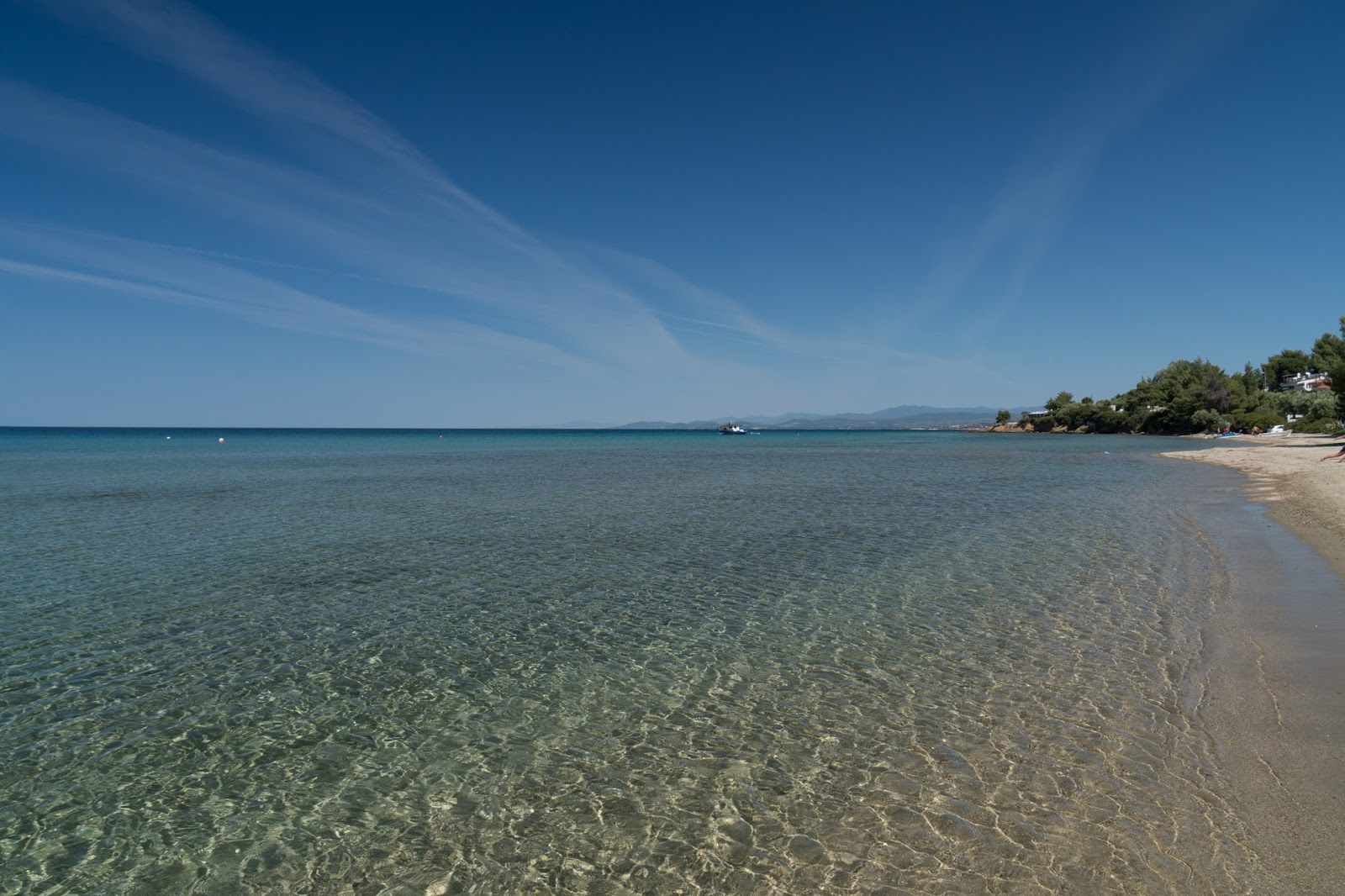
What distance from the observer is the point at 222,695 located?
9.57m

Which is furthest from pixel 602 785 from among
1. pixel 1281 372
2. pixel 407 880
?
pixel 1281 372

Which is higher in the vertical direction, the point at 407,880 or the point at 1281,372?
the point at 1281,372

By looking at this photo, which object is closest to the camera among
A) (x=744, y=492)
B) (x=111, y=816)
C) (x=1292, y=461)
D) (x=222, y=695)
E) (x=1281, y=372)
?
(x=111, y=816)

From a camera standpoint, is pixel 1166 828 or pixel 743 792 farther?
pixel 743 792

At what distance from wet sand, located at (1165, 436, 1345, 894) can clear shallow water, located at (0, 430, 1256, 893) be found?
0.28m

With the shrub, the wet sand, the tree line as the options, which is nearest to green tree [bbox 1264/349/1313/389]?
the tree line

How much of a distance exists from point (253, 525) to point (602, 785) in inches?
912

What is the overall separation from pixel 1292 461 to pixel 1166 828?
198 feet

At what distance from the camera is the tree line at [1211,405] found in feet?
338

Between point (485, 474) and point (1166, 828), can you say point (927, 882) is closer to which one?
point (1166, 828)

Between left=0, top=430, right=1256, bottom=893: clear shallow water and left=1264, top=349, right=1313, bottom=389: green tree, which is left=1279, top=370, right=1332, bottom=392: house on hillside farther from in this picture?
left=0, top=430, right=1256, bottom=893: clear shallow water

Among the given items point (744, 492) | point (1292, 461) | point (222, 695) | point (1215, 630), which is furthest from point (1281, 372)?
point (222, 695)

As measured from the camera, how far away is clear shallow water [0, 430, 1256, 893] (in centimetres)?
600

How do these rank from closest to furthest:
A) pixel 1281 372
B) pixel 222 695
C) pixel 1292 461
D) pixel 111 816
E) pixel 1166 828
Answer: pixel 1166 828 < pixel 111 816 < pixel 222 695 < pixel 1292 461 < pixel 1281 372
